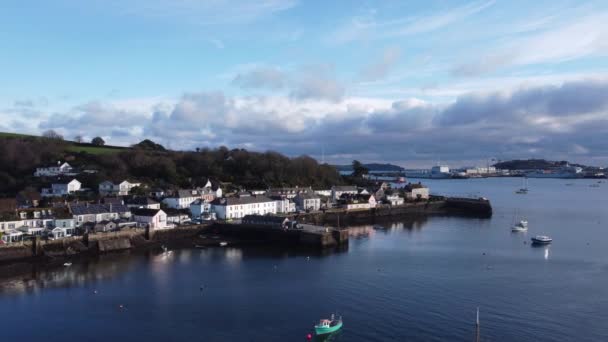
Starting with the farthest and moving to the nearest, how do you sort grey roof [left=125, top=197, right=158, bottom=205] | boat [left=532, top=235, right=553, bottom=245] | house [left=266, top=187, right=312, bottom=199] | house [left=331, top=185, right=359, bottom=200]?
house [left=331, top=185, right=359, bottom=200]
house [left=266, top=187, right=312, bottom=199]
grey roof [left=125, top=197, right=158, bottom=205]
boat [left=532, top=235, right=553, bottom=245]

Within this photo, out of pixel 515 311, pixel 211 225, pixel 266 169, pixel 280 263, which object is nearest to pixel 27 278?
pixel 280 263

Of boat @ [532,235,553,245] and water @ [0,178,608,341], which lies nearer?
water @ [0,178,608,341]

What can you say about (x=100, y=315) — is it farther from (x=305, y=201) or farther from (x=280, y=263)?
(x=305, y=201)

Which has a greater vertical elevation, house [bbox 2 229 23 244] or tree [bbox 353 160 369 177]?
tree [bbox 353 160 369 177]

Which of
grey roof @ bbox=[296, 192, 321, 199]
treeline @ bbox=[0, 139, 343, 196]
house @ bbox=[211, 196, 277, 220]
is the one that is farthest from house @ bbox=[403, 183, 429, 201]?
house @ bbox=[211, 196, 277, 220]

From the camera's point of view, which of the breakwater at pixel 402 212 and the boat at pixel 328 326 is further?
the breakwater at pixel 402 212

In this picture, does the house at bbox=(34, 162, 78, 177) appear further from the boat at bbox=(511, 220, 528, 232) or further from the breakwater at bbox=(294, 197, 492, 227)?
the boat at bbox=(511, 220, 528, 232)

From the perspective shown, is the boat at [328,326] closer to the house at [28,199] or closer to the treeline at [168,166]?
the house at [28,199]

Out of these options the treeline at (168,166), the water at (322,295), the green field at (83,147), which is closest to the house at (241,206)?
the water at (322,295)
